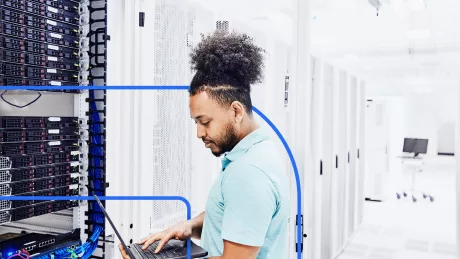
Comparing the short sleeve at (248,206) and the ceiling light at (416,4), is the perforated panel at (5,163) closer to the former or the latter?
the short sleeve at (248,206)

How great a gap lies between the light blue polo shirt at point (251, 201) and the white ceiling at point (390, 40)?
102 inches

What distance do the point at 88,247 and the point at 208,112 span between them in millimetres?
1222

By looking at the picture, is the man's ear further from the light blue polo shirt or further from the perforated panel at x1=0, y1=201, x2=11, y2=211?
the perforated panel at x1=0, y1=201, x2=11, y2=211

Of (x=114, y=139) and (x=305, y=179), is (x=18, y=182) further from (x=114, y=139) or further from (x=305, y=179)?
(x=305, y=179)

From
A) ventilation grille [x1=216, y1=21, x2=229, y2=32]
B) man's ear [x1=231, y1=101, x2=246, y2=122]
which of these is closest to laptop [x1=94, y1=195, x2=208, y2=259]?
man's ear [x1=231, y1=101, x2=246, y2=122]

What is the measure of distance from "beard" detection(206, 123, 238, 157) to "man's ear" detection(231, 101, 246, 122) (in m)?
0.03

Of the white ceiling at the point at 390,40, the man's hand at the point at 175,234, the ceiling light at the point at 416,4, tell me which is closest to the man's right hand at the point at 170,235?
the man's hand at the point at 175,234

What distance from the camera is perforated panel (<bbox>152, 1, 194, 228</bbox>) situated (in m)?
2.09

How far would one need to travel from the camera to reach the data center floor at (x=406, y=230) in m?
4.13

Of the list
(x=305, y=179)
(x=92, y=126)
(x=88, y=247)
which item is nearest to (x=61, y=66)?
(x=92, y=126)

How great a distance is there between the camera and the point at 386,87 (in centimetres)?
Answer: 1530

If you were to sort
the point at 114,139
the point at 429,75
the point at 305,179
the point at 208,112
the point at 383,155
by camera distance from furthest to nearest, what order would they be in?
the point at 429,75, the point at 383,155, the point at 305,179, the point at 114,139, the point at 208,112

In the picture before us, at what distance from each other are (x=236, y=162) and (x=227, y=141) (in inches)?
3.9

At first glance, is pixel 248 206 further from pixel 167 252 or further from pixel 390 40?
pixel 390 40
